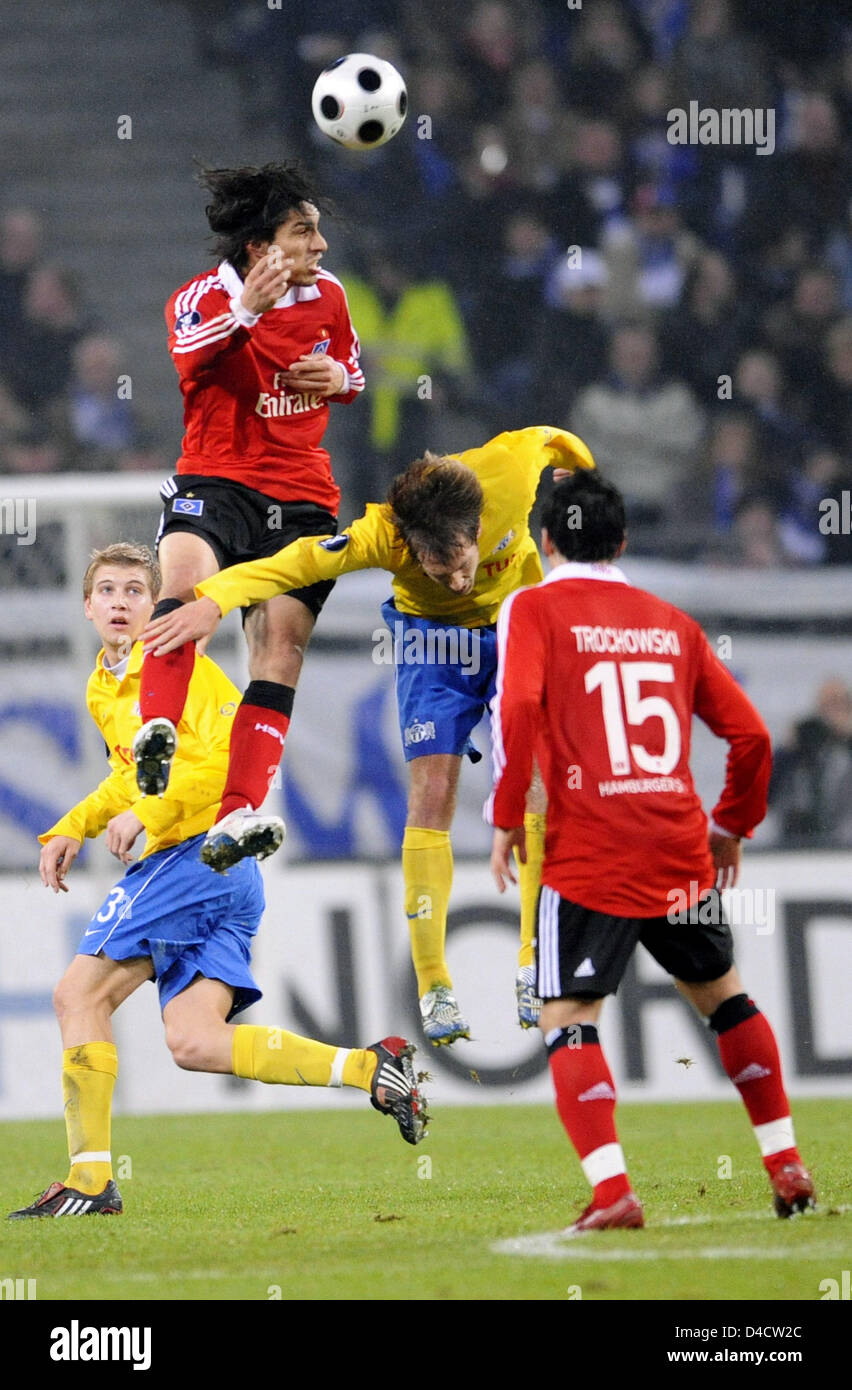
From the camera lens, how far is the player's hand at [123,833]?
5.28 metres

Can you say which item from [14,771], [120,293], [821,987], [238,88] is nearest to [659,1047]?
[821,987]

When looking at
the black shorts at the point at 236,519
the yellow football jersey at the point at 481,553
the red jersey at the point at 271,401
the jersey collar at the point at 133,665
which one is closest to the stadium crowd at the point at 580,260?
the yellow football jersey at the point at 481,553

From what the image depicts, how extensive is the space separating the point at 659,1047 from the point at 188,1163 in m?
2.91

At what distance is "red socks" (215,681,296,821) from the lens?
5516 mm

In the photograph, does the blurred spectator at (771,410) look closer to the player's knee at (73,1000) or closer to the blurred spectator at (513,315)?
the blurred spectator at (513,315)

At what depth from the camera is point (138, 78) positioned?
512 inches

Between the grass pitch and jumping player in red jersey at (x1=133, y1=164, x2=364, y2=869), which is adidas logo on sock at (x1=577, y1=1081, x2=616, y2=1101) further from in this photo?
jumping player in red jersey at (x1=133, y1=164, x2=364, y2=869)

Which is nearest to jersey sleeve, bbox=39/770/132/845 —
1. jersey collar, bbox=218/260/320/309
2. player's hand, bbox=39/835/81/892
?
player's hand, bbox=39/835/81/892

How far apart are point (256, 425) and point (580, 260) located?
6328mm

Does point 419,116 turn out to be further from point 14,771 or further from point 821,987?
point 821,987

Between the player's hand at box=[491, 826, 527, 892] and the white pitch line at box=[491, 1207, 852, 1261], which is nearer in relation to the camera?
the white pitch line at box=[491, 1207, 852, 1261]

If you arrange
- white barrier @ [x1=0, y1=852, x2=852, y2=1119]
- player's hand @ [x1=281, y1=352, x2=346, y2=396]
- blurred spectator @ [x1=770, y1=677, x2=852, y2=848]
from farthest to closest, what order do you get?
blurred spectator @ [x1=770, y1=677, x2=852, y2=848] → white barrier @ [x1=0, y1=852, x2=852, y2=1119] → player's hand @ [x1=281, y1=352, x2=346, y2=396]

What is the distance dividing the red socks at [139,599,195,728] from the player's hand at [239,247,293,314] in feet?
3.19

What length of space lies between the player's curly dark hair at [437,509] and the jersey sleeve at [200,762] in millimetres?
799
